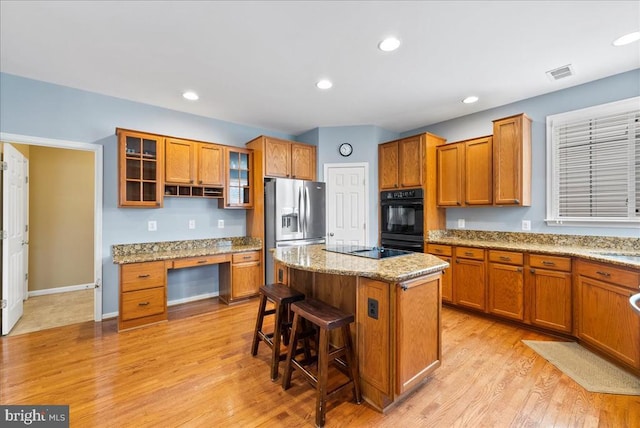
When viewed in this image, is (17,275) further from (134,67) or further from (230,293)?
(134,67)

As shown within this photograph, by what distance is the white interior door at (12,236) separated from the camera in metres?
2.95

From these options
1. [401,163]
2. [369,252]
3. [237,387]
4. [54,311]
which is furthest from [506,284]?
[54,311]

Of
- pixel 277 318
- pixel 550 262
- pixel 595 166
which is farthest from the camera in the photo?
pixel 595 166

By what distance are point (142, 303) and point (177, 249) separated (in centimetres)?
86

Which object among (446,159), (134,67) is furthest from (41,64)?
(446,159)

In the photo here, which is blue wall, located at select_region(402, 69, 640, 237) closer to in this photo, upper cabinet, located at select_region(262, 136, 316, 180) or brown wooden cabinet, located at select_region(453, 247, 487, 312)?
brown wooden cabinet, located at select_region(453, 247, 487, 312)

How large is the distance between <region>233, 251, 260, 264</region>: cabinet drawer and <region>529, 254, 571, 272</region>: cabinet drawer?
11.2ft

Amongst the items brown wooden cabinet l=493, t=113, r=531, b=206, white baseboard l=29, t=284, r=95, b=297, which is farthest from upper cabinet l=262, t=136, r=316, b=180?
white baseboard l=29, t=284, r=95, b=297

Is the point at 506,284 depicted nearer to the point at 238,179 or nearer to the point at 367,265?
the point at 367,265

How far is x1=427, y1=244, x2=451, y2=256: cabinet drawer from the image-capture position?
3691 millimetres

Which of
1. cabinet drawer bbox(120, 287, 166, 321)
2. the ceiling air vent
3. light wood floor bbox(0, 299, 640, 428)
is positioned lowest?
light wood floor bbox(0, 299, 640, 428)

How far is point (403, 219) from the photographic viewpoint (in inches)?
167

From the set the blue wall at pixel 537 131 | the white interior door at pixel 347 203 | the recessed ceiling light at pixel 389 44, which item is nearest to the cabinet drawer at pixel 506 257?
the blue wall at pixel 537 131

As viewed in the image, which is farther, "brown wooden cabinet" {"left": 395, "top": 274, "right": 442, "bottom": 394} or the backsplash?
the backsplash
